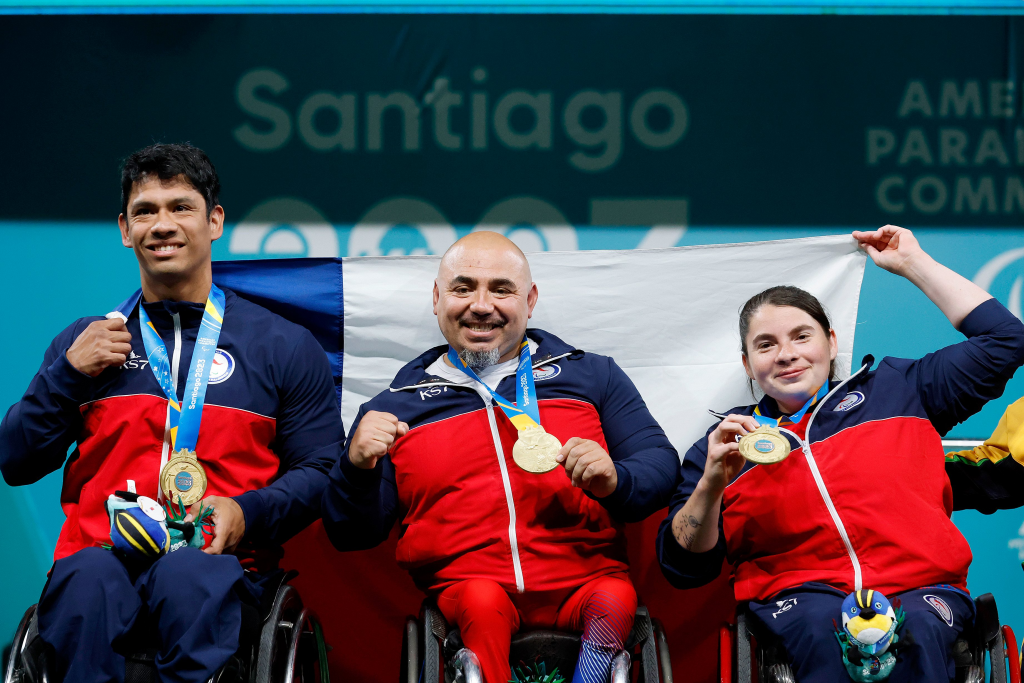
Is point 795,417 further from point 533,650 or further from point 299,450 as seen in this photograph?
point 299,450

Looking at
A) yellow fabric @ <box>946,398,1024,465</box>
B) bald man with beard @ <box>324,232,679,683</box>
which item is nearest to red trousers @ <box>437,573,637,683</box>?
bald man with beard @ <box>324,232,679,683</box>

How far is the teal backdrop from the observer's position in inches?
160

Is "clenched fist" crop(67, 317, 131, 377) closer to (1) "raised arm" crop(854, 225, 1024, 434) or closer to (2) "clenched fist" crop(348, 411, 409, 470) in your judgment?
(2) "clenched fist" crop(348, 411, 409, 470)

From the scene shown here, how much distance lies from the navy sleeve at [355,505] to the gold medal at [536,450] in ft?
1.29

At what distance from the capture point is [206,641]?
2.17m

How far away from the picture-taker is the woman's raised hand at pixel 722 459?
2.41m

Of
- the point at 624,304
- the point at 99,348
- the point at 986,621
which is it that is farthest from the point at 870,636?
the point at 99,348

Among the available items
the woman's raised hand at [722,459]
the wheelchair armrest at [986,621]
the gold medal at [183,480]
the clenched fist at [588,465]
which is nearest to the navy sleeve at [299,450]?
the gold medal at [183,480]

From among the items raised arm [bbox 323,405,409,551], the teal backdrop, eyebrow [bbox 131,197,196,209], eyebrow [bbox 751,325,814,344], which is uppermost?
the teal backdrop

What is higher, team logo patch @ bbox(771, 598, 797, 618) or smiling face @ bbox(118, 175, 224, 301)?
smiling face @ bbox(118, 175, 224, 301)

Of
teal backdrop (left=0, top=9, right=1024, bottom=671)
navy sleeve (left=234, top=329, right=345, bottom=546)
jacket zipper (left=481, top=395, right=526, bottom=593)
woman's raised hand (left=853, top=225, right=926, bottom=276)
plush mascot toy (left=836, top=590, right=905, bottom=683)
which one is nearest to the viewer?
plush mascot toy (left=836, top=590, right=905, bottom=683)

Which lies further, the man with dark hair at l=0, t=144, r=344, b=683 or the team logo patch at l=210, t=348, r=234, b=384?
the team logo patch at l=210, t=348, r=234, b=384

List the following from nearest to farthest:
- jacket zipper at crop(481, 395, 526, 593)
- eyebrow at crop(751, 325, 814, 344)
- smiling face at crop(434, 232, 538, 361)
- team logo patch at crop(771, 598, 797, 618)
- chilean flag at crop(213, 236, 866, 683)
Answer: team logo patch at crop(771, 598, 797, 618)
jacket zipper at crop(481, 395, 526, 593)
eyebrow at crop(751, 325, 814, 344)
smiling face at crop(434, 232, 538, 361)
chilean flag at crop(213, 236, 866, 683)

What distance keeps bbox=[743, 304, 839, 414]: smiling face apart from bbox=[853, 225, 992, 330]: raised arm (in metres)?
0.37
